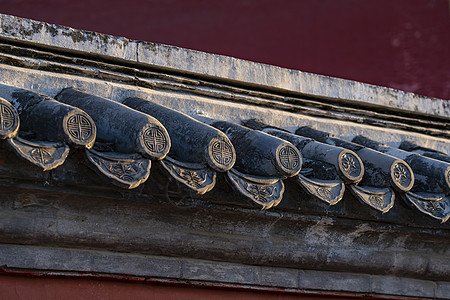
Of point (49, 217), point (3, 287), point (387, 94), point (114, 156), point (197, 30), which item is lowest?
point (3, 287)

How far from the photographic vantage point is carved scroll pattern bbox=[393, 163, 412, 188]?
2787 millimetres

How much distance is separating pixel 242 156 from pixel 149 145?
17.3 inches

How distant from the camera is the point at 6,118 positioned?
209 cm

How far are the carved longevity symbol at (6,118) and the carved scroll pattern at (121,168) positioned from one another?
0.81 feet

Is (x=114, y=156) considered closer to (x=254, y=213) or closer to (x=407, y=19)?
(x=254, y=213)

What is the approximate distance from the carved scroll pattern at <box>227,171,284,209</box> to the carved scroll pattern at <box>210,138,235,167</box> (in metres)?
0.05

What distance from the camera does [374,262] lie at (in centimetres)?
320

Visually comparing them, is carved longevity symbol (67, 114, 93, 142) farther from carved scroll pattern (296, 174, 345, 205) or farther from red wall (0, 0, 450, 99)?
red wall (0, 0, 450, 99)

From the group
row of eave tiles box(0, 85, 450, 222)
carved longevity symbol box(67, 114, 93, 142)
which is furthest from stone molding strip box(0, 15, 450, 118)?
carved longevity symbol box(67, 114, 93, 142)

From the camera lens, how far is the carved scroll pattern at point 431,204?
9.28ft

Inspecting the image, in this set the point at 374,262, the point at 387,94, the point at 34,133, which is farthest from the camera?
the point at 387,94

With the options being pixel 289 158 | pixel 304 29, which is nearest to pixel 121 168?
pixel 289 158

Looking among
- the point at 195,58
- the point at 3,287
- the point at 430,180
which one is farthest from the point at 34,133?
the point at 430,180

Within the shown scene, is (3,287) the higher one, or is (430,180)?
(430,180)
